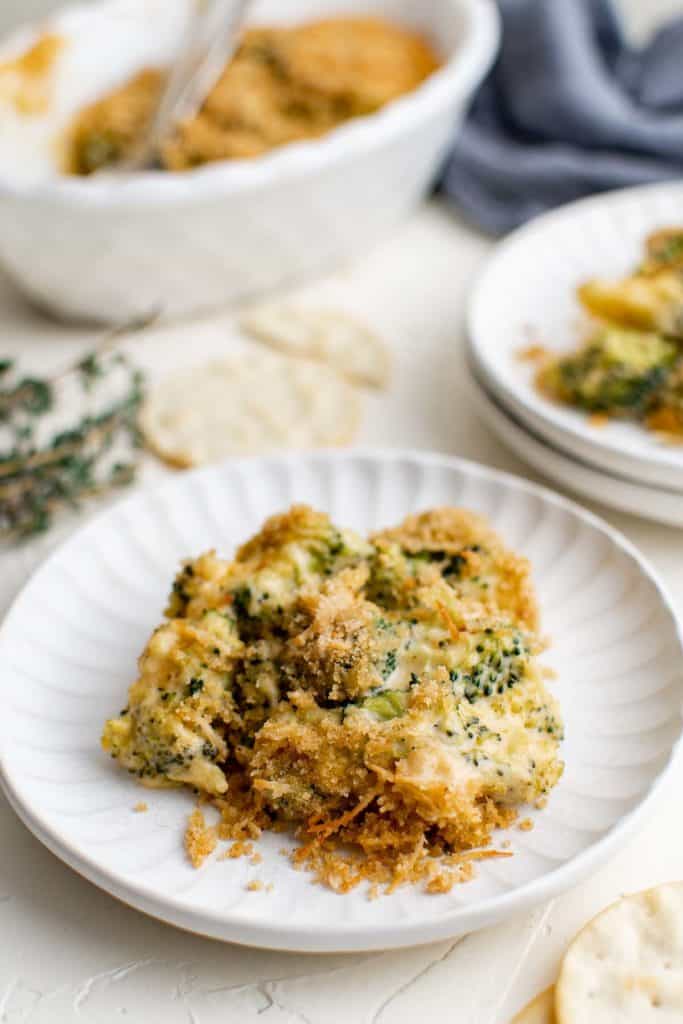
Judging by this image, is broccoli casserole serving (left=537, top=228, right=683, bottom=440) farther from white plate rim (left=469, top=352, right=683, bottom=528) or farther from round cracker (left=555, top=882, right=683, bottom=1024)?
round cracker (left=555, top=882, right=683, bottom=1024)

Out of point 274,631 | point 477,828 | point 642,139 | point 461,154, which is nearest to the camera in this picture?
point 477,828

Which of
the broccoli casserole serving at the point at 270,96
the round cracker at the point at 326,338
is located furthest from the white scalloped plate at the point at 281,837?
the broccoli casserole serving at the point at 270,96

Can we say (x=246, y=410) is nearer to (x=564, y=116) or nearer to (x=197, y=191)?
(x=197, y=191)

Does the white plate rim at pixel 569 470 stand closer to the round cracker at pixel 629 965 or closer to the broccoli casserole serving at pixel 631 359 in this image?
the broccoli casserole serving at pixel 631 359

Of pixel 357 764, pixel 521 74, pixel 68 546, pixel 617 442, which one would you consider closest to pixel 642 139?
pixel 521 74

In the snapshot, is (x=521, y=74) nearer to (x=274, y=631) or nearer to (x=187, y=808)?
(x=274, y=631)

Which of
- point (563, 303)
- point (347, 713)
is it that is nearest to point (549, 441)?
point (563, 303)
